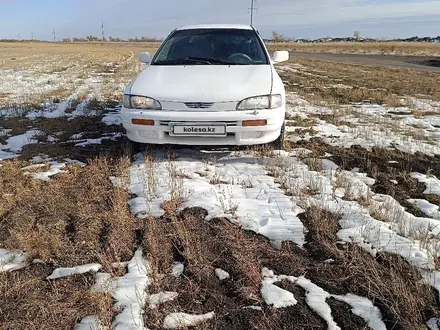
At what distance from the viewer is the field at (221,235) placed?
225 cm

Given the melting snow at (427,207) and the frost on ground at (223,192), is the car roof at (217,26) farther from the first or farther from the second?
the melting snow at (427,207)

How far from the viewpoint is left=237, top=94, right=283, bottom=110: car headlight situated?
4397 millimetres

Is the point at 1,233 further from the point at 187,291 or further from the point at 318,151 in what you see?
the point at 318,151

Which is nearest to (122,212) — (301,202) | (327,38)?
(301,202)

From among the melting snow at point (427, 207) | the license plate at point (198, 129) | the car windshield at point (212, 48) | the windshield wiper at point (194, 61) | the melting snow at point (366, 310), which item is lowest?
the melting snow at point (366, 310)

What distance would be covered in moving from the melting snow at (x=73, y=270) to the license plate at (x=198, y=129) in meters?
2.02

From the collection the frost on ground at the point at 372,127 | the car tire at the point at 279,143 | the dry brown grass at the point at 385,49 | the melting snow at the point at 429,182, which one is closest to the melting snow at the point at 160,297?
the melting snow at the point at 429,182

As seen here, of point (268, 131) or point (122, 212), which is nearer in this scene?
point (122, 212)

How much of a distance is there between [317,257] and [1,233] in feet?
7.72

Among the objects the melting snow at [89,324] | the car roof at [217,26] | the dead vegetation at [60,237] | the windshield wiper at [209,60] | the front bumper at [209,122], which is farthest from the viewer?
the car roof at [217,26]

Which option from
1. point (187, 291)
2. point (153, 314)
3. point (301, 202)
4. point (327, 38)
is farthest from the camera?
point (327, 38)

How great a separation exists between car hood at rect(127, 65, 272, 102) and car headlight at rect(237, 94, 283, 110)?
5 cm

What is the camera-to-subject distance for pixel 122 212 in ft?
11.0

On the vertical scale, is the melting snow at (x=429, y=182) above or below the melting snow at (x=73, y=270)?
above
